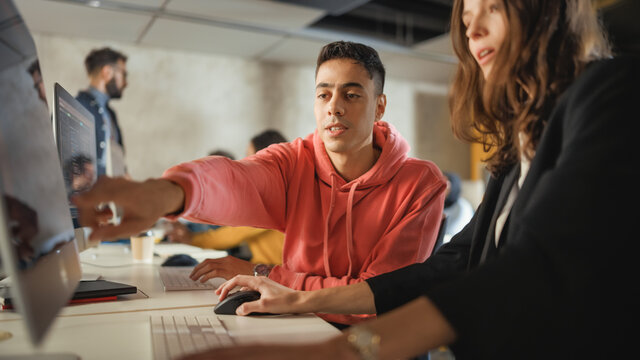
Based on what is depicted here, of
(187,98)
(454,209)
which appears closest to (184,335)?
(454,209)

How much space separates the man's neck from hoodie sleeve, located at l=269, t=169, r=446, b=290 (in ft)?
0.67

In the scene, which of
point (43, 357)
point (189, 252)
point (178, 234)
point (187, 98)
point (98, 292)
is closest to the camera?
point (43, 357)

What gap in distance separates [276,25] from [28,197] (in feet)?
13.6

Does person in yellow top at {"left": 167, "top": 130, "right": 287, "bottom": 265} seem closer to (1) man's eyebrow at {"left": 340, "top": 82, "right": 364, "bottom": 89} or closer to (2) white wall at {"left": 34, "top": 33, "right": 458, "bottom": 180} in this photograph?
(1) man's eyebrow at {"left": 340, "top": 82, "right": 364, "bottom": 89}

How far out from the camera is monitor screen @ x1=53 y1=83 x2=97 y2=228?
3.47ft

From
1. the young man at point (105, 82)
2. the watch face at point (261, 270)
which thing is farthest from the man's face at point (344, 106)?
the young man at point (105, 82)

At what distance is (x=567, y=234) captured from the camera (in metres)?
0.56

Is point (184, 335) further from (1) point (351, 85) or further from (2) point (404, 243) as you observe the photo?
(1) point (351, 85)

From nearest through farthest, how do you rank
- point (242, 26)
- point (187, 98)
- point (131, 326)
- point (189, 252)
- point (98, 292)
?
point (131, 326)
point (98, 292)
point (189, 252)
point (242, 26)
point (187, 98)

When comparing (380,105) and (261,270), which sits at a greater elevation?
(380,105)

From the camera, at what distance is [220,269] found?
4.22ft

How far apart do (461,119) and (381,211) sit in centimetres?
46

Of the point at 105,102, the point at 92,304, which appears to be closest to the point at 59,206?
the point at 92,304

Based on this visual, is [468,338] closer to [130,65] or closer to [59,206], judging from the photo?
[59,206]
